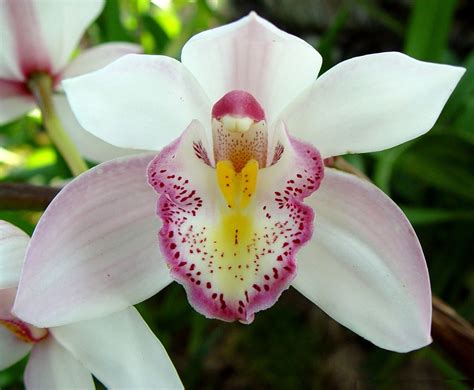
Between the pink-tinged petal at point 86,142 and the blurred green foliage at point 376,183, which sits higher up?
the pink-tinged petal at point 86,142

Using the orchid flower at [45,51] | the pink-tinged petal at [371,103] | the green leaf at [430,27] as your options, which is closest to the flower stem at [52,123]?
the orchid flower at [45,51]

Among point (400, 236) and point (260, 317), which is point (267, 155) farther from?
point (260, 317)

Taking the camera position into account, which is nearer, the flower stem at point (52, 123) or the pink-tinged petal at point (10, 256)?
the pink-tinged petal at point (10, 256)

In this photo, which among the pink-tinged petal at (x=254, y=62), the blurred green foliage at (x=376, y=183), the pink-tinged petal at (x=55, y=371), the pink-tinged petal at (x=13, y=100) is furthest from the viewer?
the blurred green foliage at (x=376, y=183)

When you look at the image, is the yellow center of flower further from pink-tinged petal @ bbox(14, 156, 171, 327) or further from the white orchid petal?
the white orchid petal

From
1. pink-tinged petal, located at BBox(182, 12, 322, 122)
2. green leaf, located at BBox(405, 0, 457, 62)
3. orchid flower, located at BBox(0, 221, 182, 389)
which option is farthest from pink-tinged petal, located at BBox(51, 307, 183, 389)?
green leaf, located at BBox(405, 0, 457, 62)

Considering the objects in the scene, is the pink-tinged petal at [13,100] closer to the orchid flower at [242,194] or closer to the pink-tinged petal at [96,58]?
the pink-tinged petal at [96,58]
